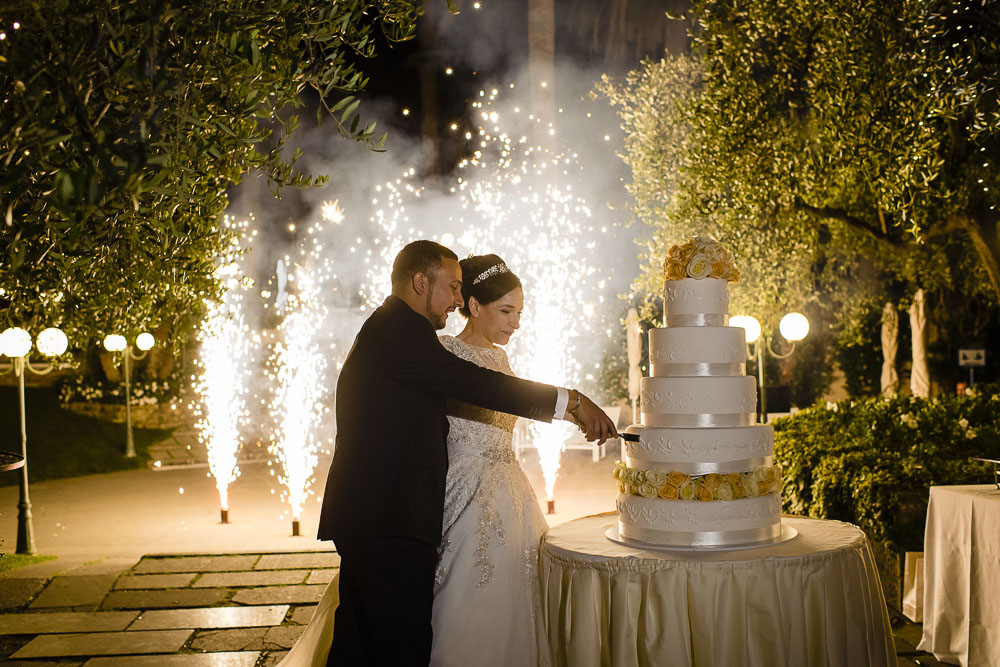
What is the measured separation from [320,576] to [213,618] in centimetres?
138

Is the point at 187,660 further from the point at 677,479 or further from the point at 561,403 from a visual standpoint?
the point at 677,479

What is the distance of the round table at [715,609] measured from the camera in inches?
129

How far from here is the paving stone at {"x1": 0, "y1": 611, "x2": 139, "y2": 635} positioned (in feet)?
21.5

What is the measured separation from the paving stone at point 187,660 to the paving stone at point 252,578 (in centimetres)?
188

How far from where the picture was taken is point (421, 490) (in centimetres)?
335

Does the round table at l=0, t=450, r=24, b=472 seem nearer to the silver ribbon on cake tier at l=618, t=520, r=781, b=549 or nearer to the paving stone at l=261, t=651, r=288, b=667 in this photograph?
the paving stone at l=261, t=651, r=288, b=667

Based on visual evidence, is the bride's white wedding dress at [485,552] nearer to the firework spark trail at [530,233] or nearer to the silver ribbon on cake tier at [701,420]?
the silver ribbon on cake tier at [701,420]

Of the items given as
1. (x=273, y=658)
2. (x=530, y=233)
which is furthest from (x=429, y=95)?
(x=273, y=658)

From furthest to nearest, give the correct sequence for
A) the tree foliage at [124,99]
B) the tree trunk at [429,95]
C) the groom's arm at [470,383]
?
the tree trunk at [429,95], the groom's arm at [470,383], the tree foliage at [124,99]

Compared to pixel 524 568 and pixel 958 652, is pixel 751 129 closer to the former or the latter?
pixel 958 652

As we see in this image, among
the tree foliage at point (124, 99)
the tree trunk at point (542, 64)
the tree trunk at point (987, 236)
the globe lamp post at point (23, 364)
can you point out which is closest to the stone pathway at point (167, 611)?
the globe lamp post at point (23, 364)

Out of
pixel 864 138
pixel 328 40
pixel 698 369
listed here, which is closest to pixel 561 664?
pixel 698 369

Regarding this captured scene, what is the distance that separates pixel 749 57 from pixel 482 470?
7216mm

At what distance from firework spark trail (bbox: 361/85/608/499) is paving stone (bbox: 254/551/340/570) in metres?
5.60
